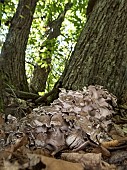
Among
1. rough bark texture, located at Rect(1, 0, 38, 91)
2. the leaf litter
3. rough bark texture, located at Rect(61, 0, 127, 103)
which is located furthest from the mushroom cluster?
rough bark texture, located at Rect(1, 0, 38, 91)

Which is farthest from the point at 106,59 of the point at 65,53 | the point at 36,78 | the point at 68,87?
the point at 65,53

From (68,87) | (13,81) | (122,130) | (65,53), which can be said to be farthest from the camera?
(65,53)

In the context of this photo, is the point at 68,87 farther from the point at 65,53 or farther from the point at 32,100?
the point at 65,53

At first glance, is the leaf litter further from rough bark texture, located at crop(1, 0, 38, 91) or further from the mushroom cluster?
rough bark texture, located at crop(1, 0, 38, 91)

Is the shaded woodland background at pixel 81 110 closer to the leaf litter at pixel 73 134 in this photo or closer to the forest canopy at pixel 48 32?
the leaf litter at pixel 73 134

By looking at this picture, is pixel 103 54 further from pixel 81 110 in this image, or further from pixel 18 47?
pixel 18 47

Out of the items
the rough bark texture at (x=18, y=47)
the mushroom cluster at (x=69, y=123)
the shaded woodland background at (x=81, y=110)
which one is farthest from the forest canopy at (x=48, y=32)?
the mushroom cluster at (x=69, y=123)
